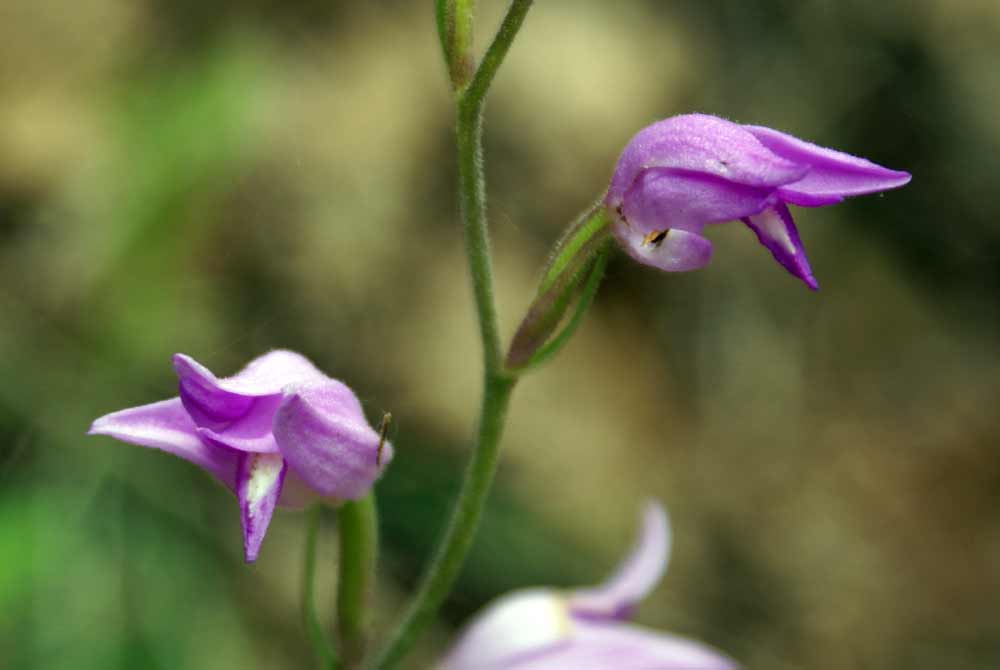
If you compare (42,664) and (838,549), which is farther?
(838,549)

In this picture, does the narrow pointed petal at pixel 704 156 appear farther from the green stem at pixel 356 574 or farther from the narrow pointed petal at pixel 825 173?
the green stem at pixel 356 574

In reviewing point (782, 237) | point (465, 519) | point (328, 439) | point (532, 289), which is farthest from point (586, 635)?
point (532, 289)

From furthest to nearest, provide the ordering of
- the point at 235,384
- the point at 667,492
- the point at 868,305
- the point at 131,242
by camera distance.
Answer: the point at 868,305 < the point at 667,492 < the point at 131,242 < the point at 235,384

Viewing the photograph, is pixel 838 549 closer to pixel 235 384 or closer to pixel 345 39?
pixel 345 39

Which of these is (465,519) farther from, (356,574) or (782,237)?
(782,237)

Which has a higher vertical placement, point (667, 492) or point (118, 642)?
point (118, 642)

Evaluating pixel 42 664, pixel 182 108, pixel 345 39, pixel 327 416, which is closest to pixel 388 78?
pixel 345 39

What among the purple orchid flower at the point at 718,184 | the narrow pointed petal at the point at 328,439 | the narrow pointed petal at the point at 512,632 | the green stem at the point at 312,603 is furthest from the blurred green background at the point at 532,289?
the purple orchid flower at the point at 718,184
